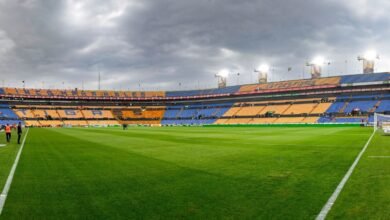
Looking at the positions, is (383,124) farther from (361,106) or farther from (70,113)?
(70,113)

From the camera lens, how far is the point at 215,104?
128 meters

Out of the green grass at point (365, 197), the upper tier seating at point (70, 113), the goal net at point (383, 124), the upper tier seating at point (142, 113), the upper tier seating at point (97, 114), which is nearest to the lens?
the green grass at point (365, 197)

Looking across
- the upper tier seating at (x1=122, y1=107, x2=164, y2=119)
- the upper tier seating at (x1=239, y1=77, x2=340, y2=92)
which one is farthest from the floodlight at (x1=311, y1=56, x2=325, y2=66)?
the upper tier seating at (x1=122, y1=107, x2=164, y2=119)

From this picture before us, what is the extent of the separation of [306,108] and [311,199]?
315 feet

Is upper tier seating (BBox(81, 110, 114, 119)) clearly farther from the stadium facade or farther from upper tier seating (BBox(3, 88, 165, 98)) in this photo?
upper tier seating (BBox(3, 88, 165, 98))

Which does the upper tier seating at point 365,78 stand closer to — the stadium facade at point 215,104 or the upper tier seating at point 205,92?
the stadium facade at point 215,104

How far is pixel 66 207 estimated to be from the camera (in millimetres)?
6270

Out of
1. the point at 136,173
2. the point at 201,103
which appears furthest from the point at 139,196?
the point at 201,103

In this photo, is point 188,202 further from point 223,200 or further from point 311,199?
point 311,199

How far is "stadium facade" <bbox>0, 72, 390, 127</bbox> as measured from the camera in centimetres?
9106

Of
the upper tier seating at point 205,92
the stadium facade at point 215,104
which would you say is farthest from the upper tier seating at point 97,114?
the upper tier seating at point 205,92

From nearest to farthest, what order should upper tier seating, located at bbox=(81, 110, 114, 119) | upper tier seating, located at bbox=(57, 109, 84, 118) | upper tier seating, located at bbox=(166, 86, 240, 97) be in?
upper tier seating, located at bbox=(57, 109, 84, 118) < upper tier seating, located at bbox=(81, 110, 114, 119) < upper tier seating, located at bbox=(166, 86, 240, 97)

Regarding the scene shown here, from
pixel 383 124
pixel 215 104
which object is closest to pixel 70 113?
pixel 215 104

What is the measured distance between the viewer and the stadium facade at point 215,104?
91.1 meters
